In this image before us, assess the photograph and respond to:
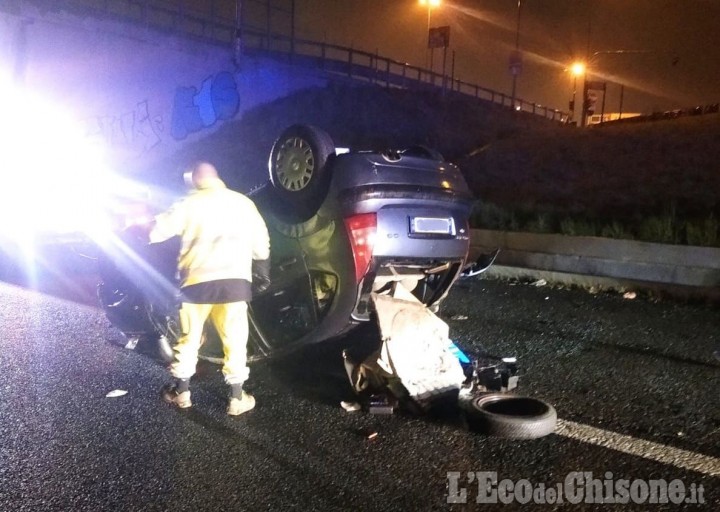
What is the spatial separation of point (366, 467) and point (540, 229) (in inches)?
299

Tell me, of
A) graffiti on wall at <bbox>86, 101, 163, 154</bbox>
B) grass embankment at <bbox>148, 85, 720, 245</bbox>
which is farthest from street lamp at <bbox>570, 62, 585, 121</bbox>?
graffiti on wall at <bbox>86, 101, 163, 154</bbox>

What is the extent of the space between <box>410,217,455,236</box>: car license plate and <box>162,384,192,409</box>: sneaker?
1.83 metres

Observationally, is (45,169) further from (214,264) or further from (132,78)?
(214,264)

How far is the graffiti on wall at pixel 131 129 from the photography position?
25.1 meters

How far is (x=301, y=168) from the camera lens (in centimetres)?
446

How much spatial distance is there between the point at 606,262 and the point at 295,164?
5.45 metres

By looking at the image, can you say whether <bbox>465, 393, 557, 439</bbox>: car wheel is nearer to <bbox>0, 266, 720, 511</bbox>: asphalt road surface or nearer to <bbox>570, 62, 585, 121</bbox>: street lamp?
<bbox>0, 266, 720, 511</bbox>: asphalt road surface

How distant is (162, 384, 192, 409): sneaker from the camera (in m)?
4.30

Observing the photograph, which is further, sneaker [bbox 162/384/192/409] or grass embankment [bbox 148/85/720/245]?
grass embankment [bbox 148/85/720/245]

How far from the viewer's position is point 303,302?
458 cm

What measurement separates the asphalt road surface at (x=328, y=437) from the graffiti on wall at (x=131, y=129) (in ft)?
68.5

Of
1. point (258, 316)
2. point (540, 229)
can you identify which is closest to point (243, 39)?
point (540, 229)

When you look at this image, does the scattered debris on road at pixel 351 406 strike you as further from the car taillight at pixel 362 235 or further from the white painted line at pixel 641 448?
the white painted line at pixel 641 448

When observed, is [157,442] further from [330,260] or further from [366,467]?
[330,260]
